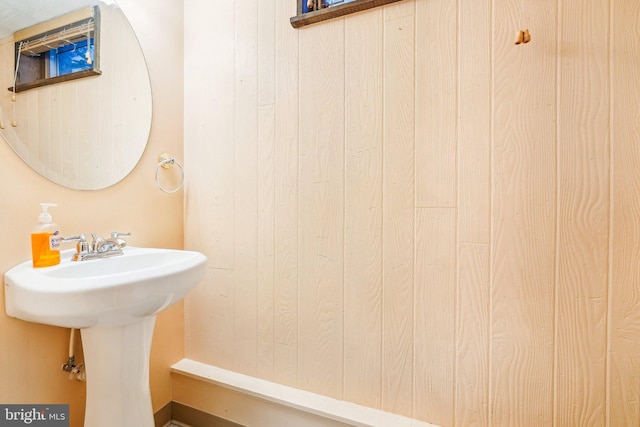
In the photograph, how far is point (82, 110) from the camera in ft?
3.53

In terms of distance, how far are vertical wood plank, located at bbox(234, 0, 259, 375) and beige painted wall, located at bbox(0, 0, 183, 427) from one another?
1.02 ft

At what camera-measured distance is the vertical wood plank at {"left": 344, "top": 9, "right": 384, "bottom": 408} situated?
107 cm

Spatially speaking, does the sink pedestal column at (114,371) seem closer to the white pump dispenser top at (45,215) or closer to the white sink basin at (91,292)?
the white sink basin at (91,292)

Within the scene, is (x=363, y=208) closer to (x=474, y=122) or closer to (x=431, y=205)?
(x=431, y=205)

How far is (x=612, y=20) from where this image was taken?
81 centimetres

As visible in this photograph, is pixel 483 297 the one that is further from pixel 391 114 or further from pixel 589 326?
pixel 391 114

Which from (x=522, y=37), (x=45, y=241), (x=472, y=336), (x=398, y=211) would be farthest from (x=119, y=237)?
(x=522, y=37)

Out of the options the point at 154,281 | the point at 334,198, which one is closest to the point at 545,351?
the point at 334,198

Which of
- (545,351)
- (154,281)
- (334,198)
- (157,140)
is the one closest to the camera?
(154,281)

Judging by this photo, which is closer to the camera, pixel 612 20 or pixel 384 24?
pixel 612 20

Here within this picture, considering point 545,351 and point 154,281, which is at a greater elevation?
point 154,281

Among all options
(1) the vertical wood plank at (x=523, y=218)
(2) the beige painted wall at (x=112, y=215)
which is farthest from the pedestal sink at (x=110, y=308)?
(1) the vertical wood plank at (x=523, y=218)

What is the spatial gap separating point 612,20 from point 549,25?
14 centimetres
